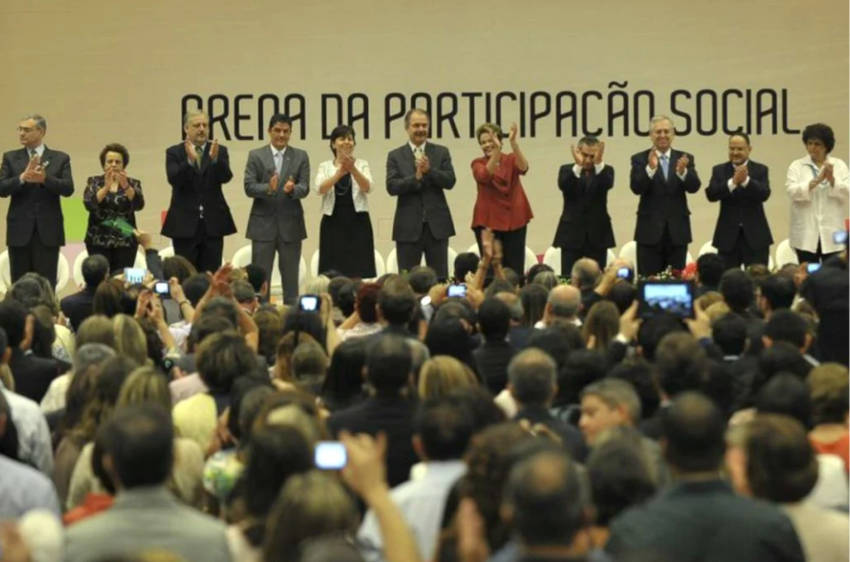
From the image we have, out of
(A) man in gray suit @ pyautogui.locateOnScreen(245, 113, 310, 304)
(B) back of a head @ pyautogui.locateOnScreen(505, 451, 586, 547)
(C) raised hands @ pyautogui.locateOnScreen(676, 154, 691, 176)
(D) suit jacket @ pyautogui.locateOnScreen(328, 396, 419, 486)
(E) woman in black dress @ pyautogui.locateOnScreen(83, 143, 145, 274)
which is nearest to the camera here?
(B) back of a head @ pyautogui.locateOnScreen(505, 451, 586, 547)

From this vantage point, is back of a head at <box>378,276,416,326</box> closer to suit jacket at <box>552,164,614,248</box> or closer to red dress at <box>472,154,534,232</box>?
red dress at <box>472,154,534,232</box>

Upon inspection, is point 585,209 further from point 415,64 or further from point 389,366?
point 389,366

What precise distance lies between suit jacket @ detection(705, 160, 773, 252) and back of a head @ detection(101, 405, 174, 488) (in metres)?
9.80

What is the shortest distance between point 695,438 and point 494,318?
116 inches

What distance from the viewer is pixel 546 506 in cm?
362

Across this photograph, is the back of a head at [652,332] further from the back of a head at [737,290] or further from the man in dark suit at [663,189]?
the man in dark suit at [663,189]

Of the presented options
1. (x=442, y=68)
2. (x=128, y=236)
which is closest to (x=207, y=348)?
(x=128, y=236)

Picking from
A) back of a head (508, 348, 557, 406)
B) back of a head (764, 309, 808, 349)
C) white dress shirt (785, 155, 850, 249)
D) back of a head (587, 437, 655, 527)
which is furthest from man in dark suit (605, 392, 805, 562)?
white dress shirt (785, 155, 850, 249)

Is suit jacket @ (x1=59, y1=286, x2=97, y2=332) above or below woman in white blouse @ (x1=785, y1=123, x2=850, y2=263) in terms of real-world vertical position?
below

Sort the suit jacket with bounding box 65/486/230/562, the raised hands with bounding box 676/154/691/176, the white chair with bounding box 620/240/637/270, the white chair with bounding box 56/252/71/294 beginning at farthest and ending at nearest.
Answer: the white chair with bounding box 620/240/637/270, the white chair with bounding box 56/252/71/294, the raised hands with bounding box 676/154/691/176, the suit jacket with bounding box 65/486/230/562

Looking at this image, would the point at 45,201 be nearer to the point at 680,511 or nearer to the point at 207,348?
the point at 207,348

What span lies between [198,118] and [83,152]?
4841mm

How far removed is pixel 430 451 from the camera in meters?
4.91

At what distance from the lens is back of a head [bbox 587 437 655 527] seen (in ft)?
15.0
